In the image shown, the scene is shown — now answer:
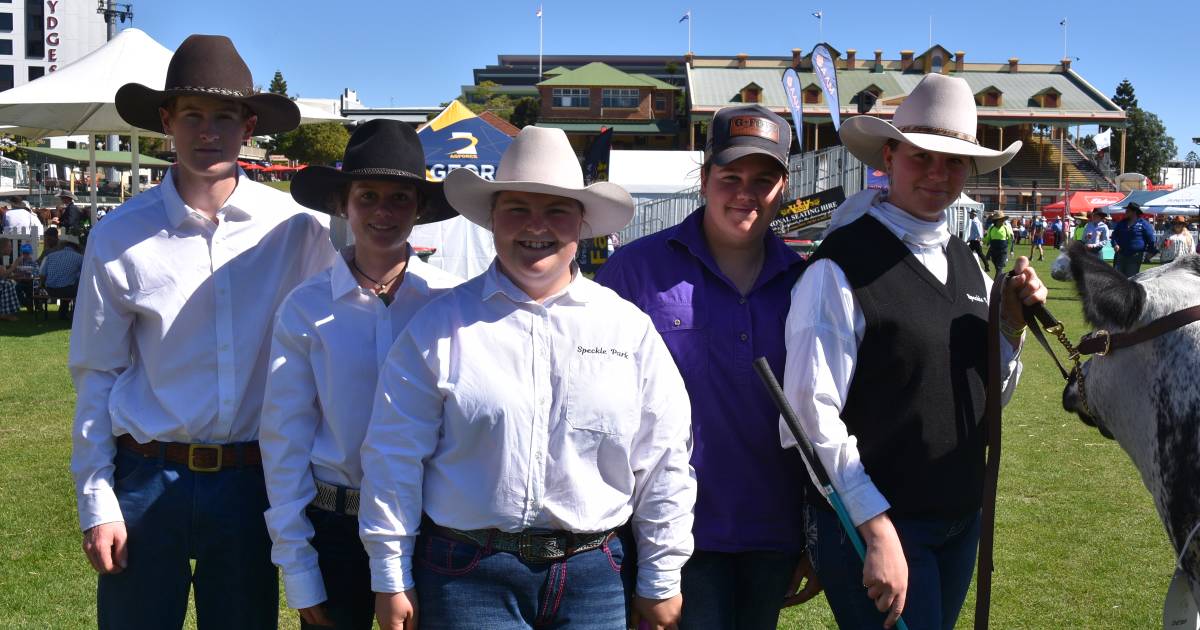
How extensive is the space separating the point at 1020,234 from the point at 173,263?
160 ft

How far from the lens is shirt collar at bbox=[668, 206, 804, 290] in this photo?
294 centimetres

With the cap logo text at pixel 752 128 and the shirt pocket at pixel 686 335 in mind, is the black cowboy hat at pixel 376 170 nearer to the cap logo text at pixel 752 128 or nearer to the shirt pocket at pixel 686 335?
the shirt pocket at pixel 686 335

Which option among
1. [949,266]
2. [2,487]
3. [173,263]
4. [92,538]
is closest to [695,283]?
[949,266]

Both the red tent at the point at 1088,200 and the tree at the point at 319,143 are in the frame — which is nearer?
the red tent at the point at 1088,200

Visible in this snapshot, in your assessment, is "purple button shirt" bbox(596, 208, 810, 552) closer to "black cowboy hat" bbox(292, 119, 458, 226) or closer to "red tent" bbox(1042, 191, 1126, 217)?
"black cowboy hat" bbox(292, 119, 458, 226)

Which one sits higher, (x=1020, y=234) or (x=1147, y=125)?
(x=1147, y=125)

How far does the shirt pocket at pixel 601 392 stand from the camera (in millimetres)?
2414

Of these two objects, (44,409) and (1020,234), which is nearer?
(44,409)

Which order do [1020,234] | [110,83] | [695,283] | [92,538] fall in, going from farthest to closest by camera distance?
[1020,234]
[110,83]
[695,283]
[92,538]

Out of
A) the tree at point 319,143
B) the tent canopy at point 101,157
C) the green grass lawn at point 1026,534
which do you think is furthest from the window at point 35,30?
the green grass lawn at point 1026,534

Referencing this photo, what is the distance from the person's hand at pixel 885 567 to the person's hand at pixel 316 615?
142 centimetres

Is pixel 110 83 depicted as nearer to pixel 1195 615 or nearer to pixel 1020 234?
pixel 1195 615

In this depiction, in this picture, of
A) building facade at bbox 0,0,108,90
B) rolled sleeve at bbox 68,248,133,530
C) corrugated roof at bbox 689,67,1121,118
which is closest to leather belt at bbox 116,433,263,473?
rolled sleeve at bbox 68,248,133,530

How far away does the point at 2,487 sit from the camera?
6.66 meters
